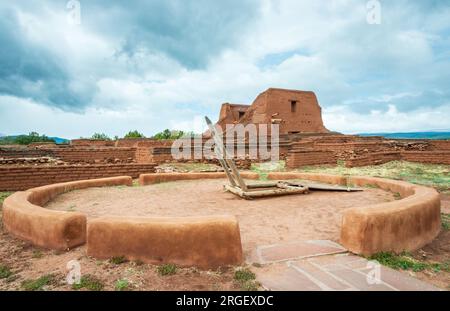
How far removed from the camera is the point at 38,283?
7.86 feet

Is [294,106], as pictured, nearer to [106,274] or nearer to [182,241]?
[182,241]

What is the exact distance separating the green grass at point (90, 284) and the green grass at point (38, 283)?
0.82 feet

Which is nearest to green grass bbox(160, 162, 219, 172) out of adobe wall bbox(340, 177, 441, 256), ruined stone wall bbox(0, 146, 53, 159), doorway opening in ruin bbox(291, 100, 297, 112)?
ruined stone wall bbox(0, 146, 53, 159)

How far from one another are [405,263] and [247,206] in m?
2.63

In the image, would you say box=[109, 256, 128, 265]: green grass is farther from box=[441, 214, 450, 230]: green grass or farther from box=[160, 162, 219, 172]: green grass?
box=[160, 162, 219, 172]: green grass

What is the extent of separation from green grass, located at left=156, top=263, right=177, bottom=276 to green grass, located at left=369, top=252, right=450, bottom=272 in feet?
6.23

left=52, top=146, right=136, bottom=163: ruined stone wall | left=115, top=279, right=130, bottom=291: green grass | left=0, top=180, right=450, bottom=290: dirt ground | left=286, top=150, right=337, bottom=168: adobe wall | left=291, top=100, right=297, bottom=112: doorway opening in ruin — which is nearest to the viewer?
left=115, top=279, right=130, bottom=291: green grass

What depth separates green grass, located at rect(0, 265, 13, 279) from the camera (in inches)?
103

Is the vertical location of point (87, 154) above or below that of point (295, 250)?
above

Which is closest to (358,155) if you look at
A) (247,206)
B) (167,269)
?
(247,206)

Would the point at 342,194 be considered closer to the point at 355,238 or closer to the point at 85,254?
the point at 355,238

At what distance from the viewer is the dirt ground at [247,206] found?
3.62 metres

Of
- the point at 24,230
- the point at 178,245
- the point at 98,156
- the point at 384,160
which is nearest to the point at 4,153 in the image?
the point at 98,156
